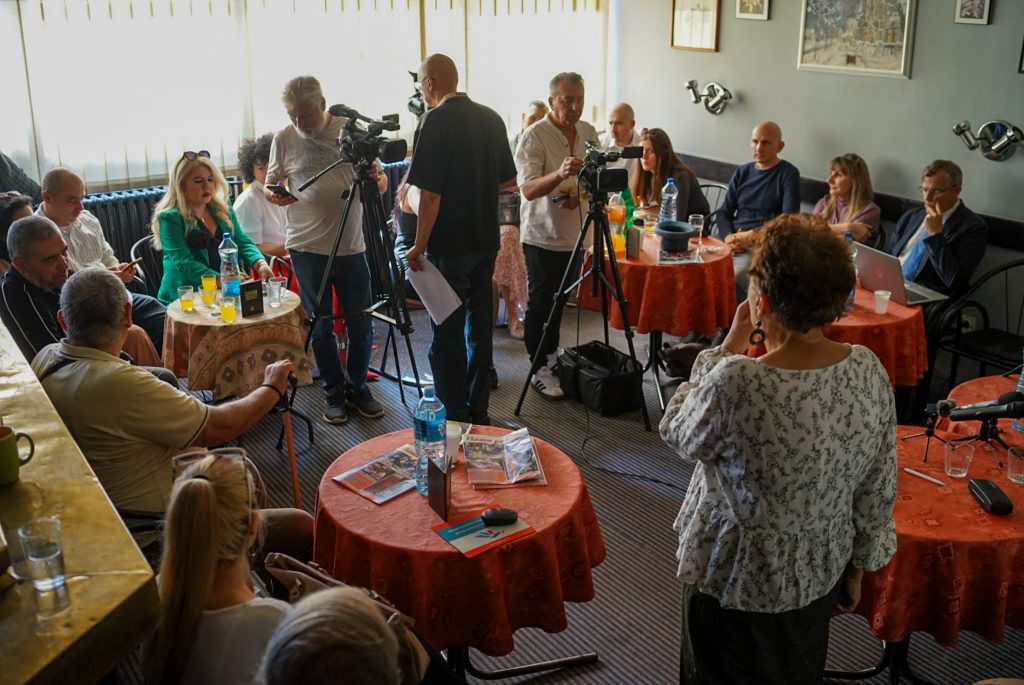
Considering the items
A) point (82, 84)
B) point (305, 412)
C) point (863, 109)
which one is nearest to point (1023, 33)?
point (863, 109)

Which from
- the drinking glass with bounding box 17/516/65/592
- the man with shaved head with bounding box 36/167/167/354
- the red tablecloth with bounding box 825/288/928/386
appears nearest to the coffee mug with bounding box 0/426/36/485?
the drinking glass with bounding box 17/516/65/592

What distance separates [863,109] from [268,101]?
3596mm

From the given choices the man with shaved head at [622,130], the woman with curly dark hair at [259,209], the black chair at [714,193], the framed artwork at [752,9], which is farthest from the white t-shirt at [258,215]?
the framed artwork at [752,9]

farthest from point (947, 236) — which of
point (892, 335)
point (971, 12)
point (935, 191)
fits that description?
point (971, 12)

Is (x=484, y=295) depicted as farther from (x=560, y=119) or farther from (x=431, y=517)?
(x=431, y=517)

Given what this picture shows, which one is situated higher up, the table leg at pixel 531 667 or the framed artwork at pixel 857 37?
the framed artwork at pixel 857 37

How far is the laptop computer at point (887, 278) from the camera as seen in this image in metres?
3.94

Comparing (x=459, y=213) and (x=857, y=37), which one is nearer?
(x=459, y=213)

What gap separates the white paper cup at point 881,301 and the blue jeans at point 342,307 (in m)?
2.23

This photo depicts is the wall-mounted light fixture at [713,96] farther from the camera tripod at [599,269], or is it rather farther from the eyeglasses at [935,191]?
the camera tripod at [599,269]

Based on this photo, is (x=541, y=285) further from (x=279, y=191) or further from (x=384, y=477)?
(x=384, y=477)

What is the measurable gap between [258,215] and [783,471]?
3.93 metres

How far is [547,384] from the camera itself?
15.4ft

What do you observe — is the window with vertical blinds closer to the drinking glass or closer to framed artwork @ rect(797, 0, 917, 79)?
framed artwork @ rect(797, 0, 917, 79)
